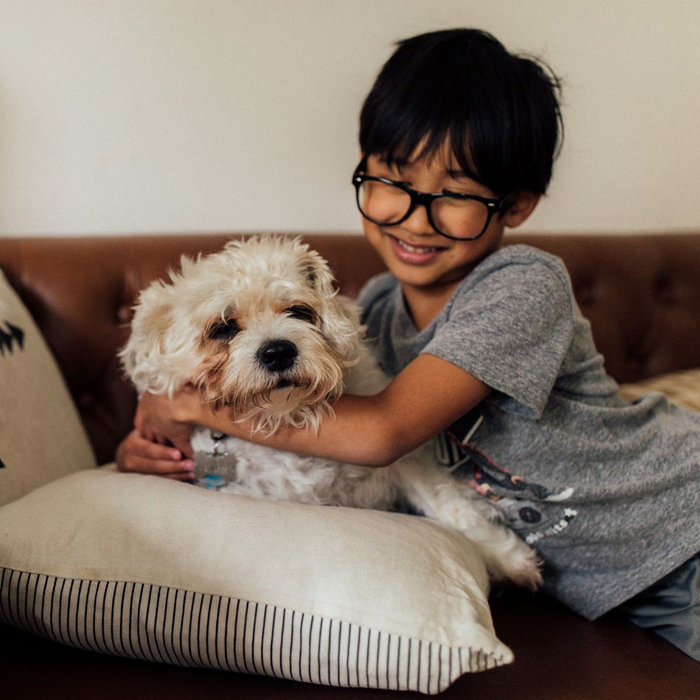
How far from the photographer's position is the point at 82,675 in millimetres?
877

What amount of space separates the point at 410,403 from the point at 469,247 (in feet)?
1.38

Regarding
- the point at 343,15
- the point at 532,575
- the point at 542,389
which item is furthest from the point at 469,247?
the point at 343,15

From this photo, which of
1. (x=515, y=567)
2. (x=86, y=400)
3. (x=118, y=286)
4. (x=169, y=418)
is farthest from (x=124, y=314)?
(x=515, y=567)

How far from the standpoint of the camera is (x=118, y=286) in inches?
61.8

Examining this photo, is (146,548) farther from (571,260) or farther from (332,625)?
(571,260)

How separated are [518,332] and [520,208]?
0.39m

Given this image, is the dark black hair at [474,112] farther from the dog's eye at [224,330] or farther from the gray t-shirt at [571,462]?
the dog's eye at [224,330]

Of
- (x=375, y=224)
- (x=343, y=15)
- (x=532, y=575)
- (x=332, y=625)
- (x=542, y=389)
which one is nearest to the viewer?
(x=332, y=625)

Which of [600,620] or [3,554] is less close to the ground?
[3,554]

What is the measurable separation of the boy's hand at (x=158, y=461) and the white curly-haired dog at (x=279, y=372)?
0.04 m

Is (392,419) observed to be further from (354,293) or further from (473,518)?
(354,293)

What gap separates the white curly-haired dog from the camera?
107 cm

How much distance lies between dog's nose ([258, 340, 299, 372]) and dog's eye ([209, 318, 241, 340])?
0.11 metres

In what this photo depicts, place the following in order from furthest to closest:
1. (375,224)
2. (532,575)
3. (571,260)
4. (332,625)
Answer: (571,260), (375,224), (532,575), (332,625)
